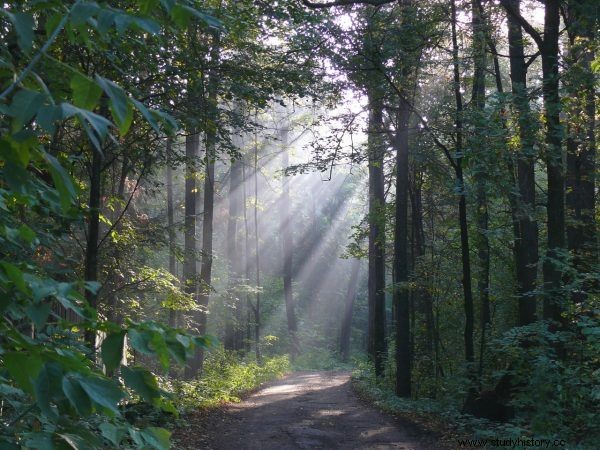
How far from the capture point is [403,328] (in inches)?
649

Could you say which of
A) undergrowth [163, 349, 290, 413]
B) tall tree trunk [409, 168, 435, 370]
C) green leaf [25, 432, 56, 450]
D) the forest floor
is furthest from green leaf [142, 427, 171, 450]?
tall tree trunk [409, 168, 435, 370]

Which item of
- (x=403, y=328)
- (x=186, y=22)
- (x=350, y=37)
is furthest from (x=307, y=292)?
(x=186, y=22)

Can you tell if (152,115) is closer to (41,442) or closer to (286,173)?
(41,442)

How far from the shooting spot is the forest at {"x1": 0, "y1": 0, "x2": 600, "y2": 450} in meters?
1.54

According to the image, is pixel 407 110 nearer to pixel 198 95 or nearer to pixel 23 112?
pixel 198 95

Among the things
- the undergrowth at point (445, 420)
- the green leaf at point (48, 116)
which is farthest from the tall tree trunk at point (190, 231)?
the green leaf at point (48, 116)

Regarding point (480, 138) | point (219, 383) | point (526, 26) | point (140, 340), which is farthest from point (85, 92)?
point (219, 383)

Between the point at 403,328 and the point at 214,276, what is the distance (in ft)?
50.6

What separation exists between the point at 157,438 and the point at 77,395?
1.52 feet

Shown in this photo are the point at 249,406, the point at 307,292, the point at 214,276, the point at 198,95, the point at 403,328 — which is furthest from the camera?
the point at 307,292

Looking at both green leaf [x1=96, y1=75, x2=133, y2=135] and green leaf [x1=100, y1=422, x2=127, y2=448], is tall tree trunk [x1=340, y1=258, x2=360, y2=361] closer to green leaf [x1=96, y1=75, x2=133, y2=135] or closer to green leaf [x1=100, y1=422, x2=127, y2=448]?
green leaf [x1=100, y1=422, x2=127, y2=448]

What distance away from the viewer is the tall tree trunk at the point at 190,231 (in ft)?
38.0

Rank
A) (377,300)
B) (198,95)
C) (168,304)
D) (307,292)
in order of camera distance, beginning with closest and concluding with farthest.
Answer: (198,95) < (168,304) < (377,300) < (307,292)

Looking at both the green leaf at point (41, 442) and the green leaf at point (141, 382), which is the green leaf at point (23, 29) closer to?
the green leaf at point (141, 382)
